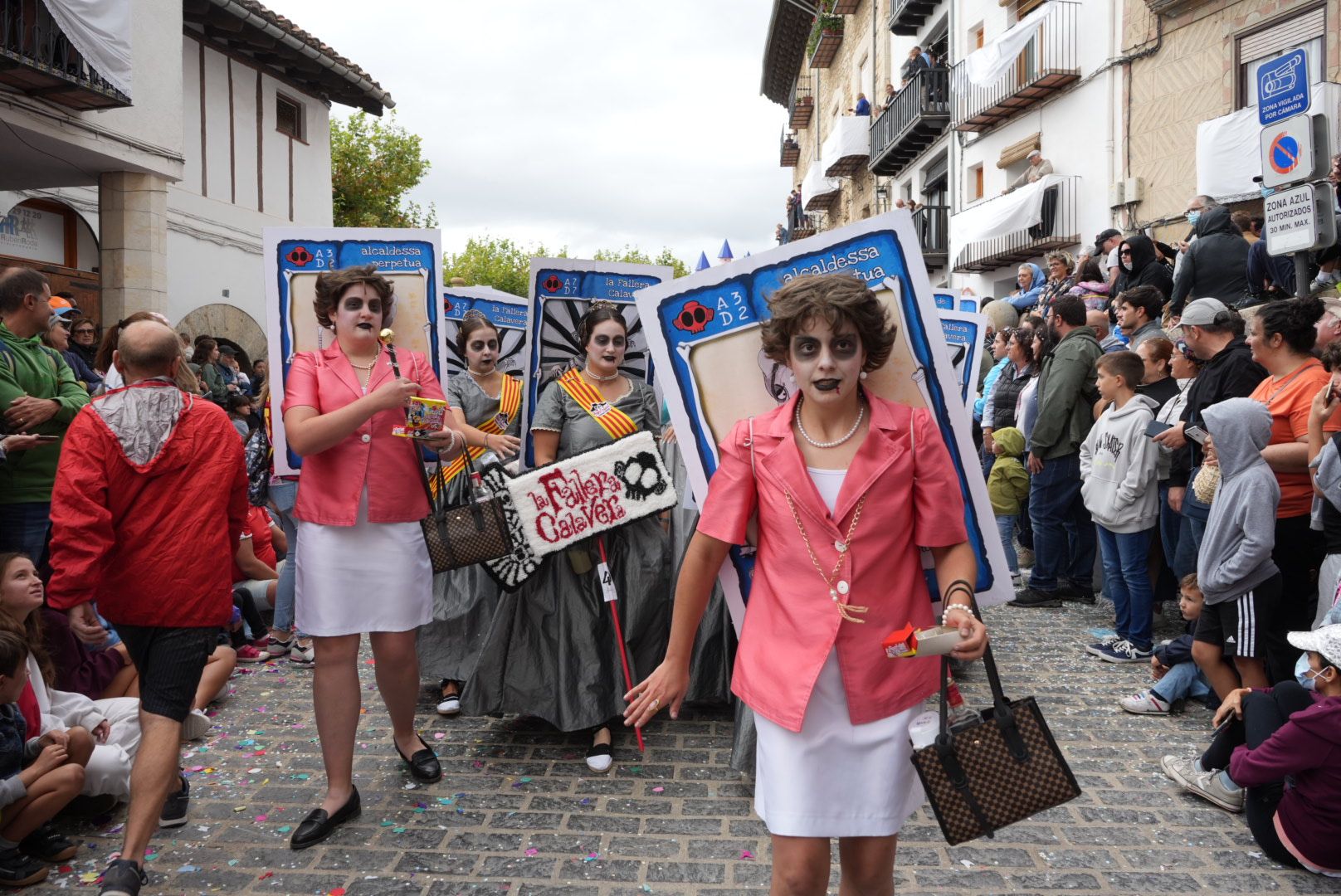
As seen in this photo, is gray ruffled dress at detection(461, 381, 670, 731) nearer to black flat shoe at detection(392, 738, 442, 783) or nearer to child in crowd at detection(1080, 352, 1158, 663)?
black flat shoe at detection(392, 738, 442, 783)

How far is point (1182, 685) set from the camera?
5508 millimetres

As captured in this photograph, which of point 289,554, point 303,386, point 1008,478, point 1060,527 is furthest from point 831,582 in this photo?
point 1008,478

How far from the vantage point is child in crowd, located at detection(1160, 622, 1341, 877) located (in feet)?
11.6

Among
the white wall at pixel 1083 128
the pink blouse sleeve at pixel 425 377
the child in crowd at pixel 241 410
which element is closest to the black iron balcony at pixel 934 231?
the white wall at pixel 1083 128

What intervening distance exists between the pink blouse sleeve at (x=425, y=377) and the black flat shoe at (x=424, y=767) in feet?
4.89

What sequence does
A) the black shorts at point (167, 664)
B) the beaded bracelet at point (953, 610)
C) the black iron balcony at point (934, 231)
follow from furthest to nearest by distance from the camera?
1. the black iron balcony at point (934, 231)
2. the black shorts at point (167, 664)
3. the beaded bracelet at point (953, 610)

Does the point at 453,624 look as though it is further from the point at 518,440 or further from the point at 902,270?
the point at 902,270

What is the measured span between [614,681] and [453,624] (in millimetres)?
1241

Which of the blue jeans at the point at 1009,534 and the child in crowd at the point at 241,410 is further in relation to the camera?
the child in crowd at the point at 241,410

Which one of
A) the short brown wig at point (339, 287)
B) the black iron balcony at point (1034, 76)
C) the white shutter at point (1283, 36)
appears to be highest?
the black iron balcony at point (1034, 76)

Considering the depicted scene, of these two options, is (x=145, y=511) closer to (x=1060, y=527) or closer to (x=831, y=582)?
(x=831, y=582)

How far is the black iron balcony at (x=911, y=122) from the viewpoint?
22312mm

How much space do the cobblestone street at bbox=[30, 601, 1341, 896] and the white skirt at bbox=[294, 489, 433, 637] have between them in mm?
762

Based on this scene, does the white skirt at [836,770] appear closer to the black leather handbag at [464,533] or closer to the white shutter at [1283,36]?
the black leather handbag at [464,533]
